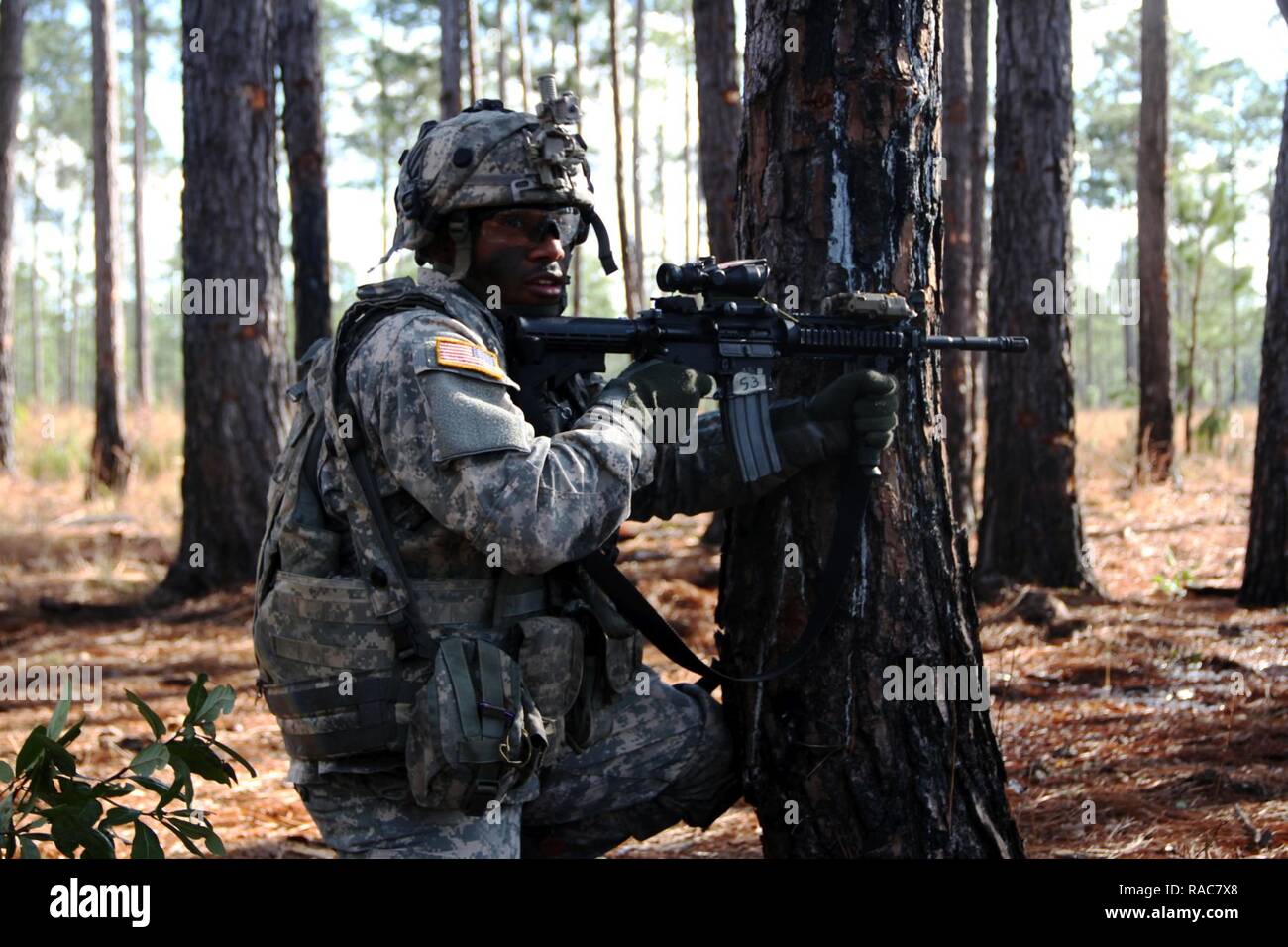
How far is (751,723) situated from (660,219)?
1820 inches

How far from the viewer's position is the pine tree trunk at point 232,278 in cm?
827

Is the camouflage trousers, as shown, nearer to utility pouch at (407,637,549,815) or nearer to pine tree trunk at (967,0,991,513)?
utility pouch at (407,637,549,815)

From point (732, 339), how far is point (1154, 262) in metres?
11.3

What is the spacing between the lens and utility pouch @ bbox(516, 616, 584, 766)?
3031mm

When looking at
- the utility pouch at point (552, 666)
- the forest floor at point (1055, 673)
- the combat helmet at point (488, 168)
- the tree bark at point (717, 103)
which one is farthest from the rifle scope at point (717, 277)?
the tree bark at point (717, 103)

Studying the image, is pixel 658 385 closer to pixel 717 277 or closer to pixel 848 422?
pixel 717 277

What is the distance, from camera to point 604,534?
3002mm

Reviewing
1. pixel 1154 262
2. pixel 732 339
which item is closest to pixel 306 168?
pixel 732 339

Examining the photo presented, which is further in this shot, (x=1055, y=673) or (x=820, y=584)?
(x=1055, y=673)

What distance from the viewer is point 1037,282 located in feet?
25.0

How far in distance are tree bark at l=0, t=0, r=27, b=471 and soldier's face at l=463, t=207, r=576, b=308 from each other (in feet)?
44.2
